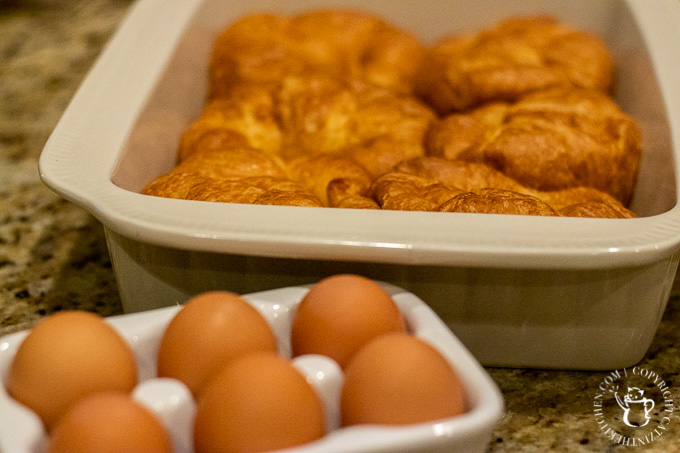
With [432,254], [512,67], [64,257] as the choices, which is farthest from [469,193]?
[64,257]

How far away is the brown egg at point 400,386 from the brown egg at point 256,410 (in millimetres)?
39

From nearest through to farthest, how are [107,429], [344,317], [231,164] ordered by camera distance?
[107,429]
[344,317]
[231,164]

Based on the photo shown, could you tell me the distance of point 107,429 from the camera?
19.5 inches

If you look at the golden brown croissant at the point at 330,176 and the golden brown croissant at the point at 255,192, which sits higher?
the golden brown croissant at the point at 255,192

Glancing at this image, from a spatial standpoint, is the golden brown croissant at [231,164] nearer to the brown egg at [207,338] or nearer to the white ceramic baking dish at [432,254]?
the white ceramic baking dish at [432,254]

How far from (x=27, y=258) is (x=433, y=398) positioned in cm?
79

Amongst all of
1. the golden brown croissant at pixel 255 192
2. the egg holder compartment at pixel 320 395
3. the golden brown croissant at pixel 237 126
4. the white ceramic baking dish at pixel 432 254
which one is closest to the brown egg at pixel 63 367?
the egg holder compartment at pixel 320 395

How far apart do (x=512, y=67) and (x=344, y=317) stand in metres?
0.73

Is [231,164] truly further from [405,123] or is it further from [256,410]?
[256,410]

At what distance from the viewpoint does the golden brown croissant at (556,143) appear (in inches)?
37.6

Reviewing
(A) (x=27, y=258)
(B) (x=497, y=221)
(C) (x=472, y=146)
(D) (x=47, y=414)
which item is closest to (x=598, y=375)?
(B) (x=497, y=221)

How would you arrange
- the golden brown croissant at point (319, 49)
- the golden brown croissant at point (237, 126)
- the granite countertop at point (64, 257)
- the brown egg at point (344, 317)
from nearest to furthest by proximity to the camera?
the brown egg at point (344, 317) → the granite countertop at point (64, 257) → the golden brown croissant at point (237, 126) → the golden brown croissant at point (319, 49)

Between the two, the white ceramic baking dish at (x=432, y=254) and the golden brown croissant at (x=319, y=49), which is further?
the golden brown croissant at (x=319, y=49)

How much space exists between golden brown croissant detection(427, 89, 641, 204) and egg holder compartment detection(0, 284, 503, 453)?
1.21 feet
